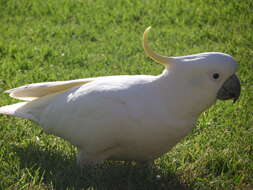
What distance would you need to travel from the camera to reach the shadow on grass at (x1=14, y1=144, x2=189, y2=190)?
2.78m

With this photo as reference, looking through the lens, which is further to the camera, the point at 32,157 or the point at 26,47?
the point at 26,47

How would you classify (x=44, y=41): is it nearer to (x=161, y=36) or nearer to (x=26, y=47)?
(x=26, y=47)

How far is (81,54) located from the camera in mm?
5496

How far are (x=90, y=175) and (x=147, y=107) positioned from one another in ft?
2.10

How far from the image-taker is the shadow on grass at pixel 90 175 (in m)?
2.78

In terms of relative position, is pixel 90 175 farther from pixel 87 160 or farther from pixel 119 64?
pixel 119 64

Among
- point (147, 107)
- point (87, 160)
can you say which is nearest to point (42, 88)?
point (87, 160)

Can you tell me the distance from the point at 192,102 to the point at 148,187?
0.68 meters

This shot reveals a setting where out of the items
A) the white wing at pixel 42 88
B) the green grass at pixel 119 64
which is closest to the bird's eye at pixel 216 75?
the green grass at pixel 119 64

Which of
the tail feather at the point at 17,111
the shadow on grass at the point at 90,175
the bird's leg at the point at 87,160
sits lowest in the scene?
the shadow on grass at the point at 90,175

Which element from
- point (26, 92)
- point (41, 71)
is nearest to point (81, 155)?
point (26, 92)

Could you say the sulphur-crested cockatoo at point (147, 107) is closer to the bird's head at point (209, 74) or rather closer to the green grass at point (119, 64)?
the bird's head at point (209, 74)

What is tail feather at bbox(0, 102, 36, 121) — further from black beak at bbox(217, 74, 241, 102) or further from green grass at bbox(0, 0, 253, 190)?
black beak at bbox(217, 74, 241, 102)

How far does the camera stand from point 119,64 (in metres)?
5.23
